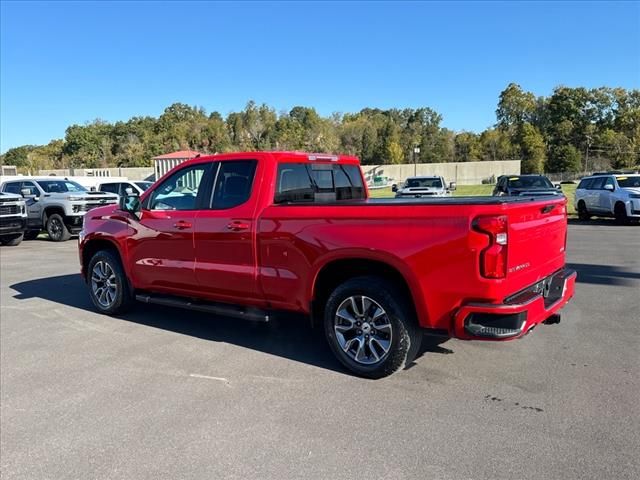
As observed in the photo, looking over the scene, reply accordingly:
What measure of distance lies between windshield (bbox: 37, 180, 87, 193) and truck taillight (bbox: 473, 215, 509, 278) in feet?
53.6

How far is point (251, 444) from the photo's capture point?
3432 mm

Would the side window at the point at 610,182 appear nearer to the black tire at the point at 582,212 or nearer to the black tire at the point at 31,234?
the black tire at the point at 582,212

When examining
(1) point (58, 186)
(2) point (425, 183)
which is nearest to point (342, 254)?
(1) point (58, 186)

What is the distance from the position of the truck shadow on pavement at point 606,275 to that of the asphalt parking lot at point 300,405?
168 centimetres

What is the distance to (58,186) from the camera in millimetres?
17344

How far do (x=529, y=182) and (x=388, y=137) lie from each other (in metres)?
85.5

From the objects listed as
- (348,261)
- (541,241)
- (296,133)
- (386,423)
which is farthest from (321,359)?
(296,133)

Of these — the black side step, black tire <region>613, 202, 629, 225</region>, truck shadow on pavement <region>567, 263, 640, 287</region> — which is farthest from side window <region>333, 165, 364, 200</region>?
black tire <region>613, 202, 629, 225</region>

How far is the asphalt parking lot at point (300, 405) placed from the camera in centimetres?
318

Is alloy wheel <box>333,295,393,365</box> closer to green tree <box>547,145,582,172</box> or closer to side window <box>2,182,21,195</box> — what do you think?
side window <box>2,182,21,195</box>

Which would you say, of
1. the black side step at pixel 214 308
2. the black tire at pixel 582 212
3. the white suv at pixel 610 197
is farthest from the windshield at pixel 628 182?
the black side step at pixel 214 308

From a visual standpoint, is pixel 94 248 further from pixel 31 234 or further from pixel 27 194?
pixel 31 234

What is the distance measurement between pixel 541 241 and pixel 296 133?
9274 centimetres

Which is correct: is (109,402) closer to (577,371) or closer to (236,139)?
(577,371)
